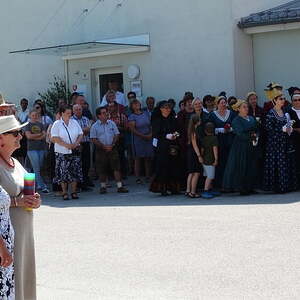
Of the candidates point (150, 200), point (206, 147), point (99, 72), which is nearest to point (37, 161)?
point (150, 200)

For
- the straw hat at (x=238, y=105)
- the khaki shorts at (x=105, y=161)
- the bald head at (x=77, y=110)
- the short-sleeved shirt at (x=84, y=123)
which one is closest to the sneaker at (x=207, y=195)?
the straw hat at (x=238, y=105)

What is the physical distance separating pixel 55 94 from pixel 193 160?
7368mm

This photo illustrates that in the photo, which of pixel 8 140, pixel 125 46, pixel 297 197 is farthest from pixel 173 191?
pixel 8 140

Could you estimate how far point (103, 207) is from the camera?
1191 cm

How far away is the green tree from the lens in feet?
61.6

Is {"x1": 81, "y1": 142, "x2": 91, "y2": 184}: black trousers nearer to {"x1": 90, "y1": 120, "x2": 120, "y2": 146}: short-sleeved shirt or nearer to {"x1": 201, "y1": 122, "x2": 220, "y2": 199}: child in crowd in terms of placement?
{"x1": 90, "y1": 120, "x2": 120, "y2": 146}: short-sleeved shirt

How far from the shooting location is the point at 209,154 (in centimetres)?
1245

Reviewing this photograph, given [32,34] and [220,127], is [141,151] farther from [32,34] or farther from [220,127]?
[32,34]

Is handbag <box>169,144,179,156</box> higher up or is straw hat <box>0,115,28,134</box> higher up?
straw hat <box>0,115,28,134</box>

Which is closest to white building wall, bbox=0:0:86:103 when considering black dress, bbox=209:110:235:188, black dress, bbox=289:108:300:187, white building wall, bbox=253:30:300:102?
white building wall, bbox=253:30:300:102

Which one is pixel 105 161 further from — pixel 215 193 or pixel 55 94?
pixel 55 94

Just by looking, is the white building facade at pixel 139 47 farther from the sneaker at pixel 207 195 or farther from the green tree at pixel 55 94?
the sneaker at pixel 207 195

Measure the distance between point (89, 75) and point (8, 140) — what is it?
1358 cm

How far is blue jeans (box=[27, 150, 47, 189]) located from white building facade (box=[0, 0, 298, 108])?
366cm
